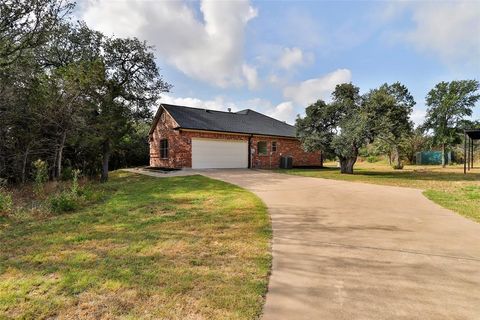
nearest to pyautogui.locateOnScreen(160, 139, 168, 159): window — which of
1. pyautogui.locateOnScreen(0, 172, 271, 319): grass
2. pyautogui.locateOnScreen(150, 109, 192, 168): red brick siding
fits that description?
pyautogui.locateOnScreen(150, 109, 192, 168): red brick siding

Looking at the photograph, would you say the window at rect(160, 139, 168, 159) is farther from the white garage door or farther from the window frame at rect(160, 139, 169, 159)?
the white garage door

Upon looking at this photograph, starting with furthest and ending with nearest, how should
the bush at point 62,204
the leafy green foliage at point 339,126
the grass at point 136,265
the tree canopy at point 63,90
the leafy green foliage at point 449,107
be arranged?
the leafy green foliage at point 449,107
the leafy green foliage at point 339,126
the tree canopy at point 63,90
the bush at point 62,204
the grass at point 136,265

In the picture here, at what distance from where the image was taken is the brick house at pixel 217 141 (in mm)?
16781

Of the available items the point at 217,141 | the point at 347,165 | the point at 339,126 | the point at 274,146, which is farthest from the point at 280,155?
the point at 339,126

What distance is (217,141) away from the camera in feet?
58.1

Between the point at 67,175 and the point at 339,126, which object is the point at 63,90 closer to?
the point at 67,175

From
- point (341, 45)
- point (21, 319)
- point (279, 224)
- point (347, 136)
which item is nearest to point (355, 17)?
point (341, 45)

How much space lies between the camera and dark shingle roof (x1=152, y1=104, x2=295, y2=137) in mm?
17594

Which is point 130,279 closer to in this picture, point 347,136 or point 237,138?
point 347,136

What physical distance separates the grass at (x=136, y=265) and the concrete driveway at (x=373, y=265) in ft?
A: 1.16

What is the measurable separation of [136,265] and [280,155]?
1800 centimetres

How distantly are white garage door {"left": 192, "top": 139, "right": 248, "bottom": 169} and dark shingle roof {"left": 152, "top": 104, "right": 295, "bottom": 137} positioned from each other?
92 centimetres

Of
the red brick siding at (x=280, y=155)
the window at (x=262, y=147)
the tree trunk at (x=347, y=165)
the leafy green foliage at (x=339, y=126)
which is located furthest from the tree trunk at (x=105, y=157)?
the tree trunk at (x=347, y=165)

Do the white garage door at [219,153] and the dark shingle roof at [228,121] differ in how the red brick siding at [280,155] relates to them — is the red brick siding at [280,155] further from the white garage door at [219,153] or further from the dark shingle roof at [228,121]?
the white garage door at [219,153]
